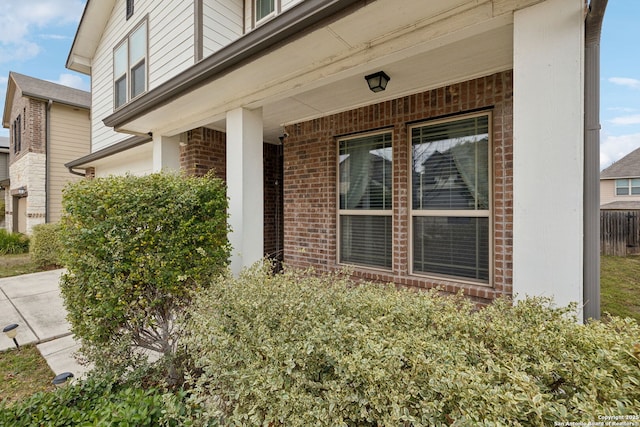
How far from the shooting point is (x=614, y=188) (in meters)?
20.4

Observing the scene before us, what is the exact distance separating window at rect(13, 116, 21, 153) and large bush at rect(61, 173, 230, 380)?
50.7 ft

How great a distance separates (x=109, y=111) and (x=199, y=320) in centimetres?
838

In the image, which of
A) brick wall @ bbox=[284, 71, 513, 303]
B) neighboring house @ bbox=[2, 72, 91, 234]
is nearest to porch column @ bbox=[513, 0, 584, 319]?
brick wall @ bbox=[284, 71, 513, 303]

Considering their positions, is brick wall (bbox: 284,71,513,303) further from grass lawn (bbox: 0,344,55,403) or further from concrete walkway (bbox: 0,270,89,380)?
concrete walkway (bbox: 0,270,89,380)

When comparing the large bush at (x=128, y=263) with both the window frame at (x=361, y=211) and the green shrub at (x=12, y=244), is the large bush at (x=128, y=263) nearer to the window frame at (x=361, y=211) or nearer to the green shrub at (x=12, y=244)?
the window frame at (x=361, y=211)

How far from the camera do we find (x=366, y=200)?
4.48m

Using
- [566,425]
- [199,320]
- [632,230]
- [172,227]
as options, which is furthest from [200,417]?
[632,230]

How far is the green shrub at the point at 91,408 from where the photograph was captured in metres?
1.88

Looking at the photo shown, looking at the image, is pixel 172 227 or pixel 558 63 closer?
pixel 558 63

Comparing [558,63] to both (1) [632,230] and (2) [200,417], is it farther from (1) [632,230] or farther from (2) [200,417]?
(1) [632,230]

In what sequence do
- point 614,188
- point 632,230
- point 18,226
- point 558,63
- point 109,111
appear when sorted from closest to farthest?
point 558,63, point 109,111, point 632,230, point 18,226, point 614,188

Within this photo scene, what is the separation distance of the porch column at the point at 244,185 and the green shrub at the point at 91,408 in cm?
185

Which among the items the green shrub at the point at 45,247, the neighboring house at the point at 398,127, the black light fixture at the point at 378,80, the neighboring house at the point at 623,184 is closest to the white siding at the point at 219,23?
the neighboring house at the point at 398,127

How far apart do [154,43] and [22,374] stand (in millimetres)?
6062
